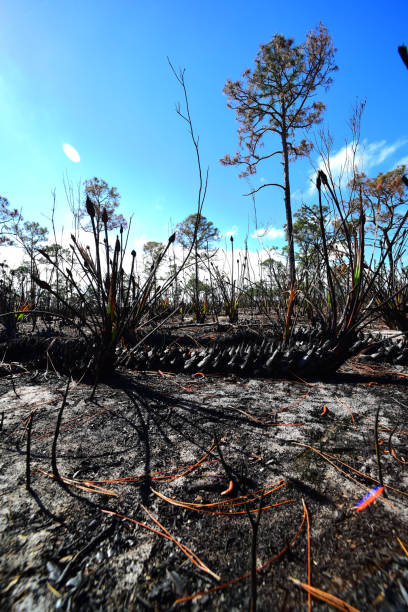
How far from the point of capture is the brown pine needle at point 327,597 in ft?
1.15

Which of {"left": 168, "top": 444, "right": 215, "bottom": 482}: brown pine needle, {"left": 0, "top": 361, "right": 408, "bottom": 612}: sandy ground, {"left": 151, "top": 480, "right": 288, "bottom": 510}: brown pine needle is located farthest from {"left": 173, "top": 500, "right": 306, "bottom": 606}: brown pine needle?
{"left": 168, "top": 444, "right": 215, "bottom": 482}: brown pine needle

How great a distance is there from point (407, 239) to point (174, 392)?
2.45 metres

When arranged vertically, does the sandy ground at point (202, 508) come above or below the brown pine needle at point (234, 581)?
above

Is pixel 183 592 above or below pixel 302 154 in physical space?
below

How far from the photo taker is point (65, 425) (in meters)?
0.89

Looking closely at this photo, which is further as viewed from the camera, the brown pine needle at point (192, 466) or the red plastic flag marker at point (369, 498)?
the brown pine needle at point (192, 466)

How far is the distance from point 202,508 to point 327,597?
0.25 m

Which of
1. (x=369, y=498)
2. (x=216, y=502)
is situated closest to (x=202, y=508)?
(x=216, y=502)

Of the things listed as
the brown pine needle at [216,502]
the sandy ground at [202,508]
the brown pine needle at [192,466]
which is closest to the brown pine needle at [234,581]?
the sandy ground at [202,508]

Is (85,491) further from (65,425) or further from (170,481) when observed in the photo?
(65,425)

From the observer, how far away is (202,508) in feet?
1.75

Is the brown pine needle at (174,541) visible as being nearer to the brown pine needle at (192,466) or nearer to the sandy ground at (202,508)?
the sandy ground at (202,508)

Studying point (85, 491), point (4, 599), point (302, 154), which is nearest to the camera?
point (4, 599)

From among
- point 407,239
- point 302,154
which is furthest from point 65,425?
point 302,154
